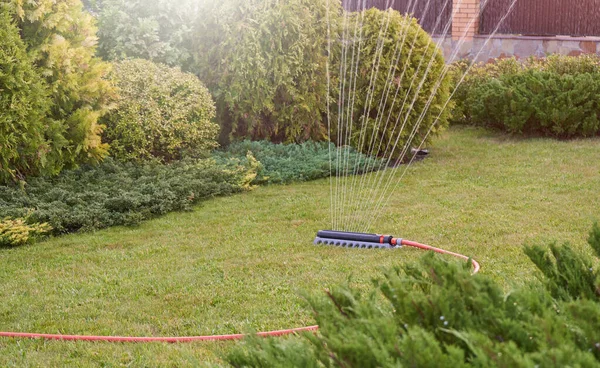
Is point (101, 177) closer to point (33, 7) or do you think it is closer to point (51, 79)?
point (51, 79)

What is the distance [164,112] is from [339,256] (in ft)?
12.5

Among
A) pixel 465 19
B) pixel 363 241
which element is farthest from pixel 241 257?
pixel 465 19

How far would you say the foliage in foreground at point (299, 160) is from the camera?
841cm

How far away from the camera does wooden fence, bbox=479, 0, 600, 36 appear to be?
14.2 metres

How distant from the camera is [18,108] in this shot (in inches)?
272

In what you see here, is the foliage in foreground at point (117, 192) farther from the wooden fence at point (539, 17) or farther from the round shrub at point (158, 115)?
the wooden fence at point (539, 17)

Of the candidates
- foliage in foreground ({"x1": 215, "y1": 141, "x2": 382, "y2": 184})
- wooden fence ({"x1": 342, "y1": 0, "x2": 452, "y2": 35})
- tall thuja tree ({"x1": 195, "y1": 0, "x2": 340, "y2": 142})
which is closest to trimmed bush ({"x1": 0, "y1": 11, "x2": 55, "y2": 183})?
foliage in foreground ({"x1": 215, "y1": 141, "x2": 382, "y2": 184})

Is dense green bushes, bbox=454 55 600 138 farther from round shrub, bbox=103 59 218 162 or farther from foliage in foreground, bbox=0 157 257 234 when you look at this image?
round shrub, bbox=103 59 218 162

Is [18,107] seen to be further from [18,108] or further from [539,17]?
[539,17]

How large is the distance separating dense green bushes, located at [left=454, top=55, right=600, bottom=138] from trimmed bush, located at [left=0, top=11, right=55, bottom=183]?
621 centimetres

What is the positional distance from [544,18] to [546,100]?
5101mm

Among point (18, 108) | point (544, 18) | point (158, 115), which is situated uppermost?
point (544, 18)

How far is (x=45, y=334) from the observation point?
13.5 feet

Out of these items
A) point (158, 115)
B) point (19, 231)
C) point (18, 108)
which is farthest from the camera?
point (158, 115)
